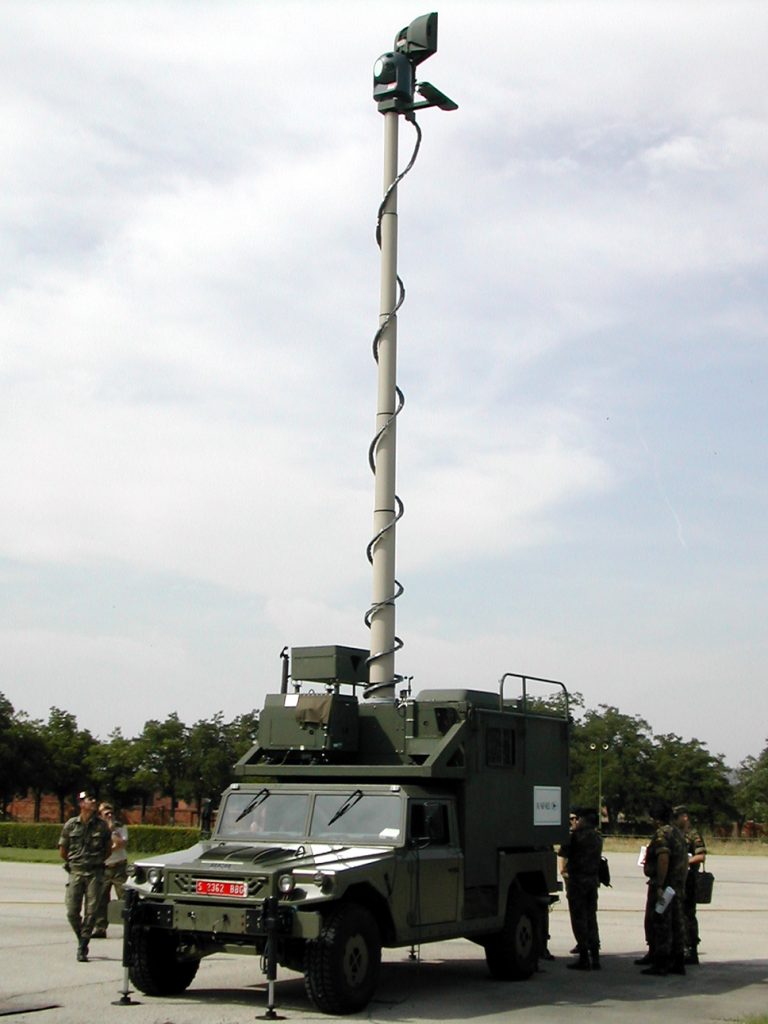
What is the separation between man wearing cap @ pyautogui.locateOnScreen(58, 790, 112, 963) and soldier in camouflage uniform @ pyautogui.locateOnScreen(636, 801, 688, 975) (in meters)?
5.79

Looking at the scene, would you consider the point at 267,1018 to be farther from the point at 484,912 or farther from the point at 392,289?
the point at 392,289

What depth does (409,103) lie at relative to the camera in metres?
16.0

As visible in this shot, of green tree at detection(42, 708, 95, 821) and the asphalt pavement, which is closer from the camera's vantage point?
the asphalt pavement

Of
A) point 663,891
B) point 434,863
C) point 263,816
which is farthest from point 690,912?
point 263,816

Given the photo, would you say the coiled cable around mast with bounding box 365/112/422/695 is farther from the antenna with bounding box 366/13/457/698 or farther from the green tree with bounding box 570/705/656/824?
the green tree with bounding box 570/705/656/824

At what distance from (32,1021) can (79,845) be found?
4.63 metres

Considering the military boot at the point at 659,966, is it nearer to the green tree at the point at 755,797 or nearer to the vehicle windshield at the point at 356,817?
the vehicle windshield at the point at 356,817

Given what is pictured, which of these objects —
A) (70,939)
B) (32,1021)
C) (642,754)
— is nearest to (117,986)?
(32,1021)

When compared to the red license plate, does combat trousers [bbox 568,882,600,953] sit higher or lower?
lower

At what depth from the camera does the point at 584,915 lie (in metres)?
13.6

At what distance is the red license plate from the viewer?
33.7 feet

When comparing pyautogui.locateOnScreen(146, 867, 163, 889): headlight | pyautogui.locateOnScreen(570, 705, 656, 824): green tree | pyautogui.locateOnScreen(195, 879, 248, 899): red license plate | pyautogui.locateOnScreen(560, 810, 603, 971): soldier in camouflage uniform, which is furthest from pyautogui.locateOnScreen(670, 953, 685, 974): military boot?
pyautogui.locateOnScreen(570, 705, 656, 824): green tree

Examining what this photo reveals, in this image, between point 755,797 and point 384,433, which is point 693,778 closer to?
point 755,797

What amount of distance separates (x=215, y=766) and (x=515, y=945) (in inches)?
1888
